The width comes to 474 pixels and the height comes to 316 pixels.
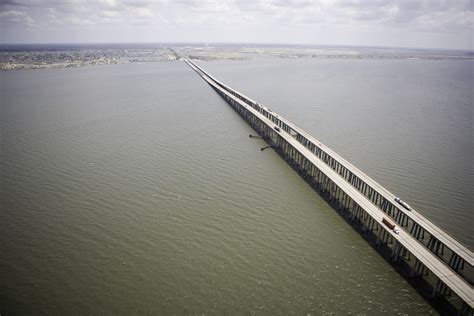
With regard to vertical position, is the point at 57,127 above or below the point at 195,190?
above

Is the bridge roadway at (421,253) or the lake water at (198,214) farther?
the lake water at (198,214)

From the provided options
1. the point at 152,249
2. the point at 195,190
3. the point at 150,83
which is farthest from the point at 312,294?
the point at 150,83

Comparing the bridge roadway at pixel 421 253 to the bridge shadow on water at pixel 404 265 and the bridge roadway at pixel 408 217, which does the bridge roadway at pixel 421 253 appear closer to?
the bridge shadow on water at pixel 404 265

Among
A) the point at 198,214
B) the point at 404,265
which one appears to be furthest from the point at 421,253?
the point at 198,214

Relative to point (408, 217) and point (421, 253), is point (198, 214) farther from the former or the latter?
point (408, 217)

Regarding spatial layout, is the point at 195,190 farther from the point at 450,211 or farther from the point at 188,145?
the point at 450,211

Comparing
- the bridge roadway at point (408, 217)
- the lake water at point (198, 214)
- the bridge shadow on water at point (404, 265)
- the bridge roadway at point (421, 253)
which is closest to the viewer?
the bridge roadway at point (421, 253)

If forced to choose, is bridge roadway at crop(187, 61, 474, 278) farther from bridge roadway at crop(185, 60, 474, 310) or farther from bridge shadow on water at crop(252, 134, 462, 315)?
bridge shadow on water at crop(252, 134, 462, 315)

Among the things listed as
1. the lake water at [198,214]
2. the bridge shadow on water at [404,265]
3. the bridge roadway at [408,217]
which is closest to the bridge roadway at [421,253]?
the bridge shadow on water at [404,265]

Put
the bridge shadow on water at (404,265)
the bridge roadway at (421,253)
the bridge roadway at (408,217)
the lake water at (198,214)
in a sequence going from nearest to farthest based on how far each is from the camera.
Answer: the bridge roadway at (421,253)
the bridge shadow on water at (404,265)
the lake water at (198,214)
the bridge roadway at (408,217)
